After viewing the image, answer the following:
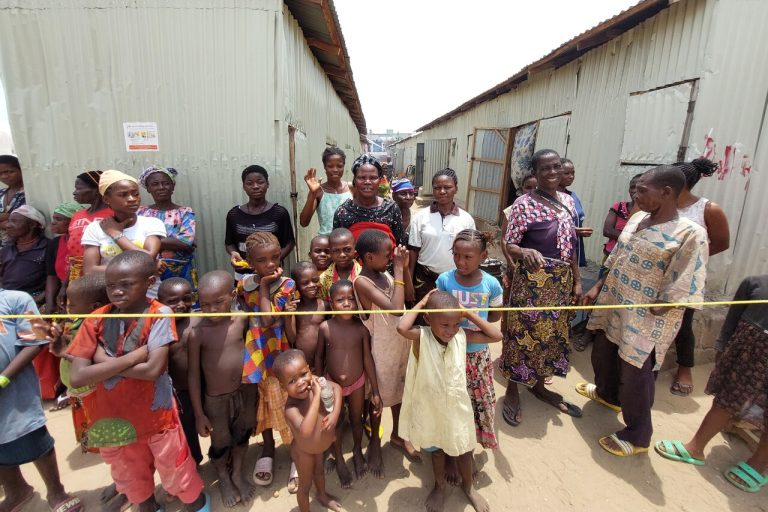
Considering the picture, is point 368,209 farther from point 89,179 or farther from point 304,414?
point 89,179

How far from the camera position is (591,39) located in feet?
17.2

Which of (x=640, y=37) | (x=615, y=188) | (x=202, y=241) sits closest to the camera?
(x=202, y=241)

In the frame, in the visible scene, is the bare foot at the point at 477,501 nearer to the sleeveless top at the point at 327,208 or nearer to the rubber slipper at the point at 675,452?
the rubber slipper at the point at 675,452

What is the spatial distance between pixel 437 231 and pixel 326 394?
1528 mm

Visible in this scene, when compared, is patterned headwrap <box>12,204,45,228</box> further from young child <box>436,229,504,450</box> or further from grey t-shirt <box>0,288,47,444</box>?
young child <box>436,229,504,450</box>

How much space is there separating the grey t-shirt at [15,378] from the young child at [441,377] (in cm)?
202

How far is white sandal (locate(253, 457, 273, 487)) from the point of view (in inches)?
93.0

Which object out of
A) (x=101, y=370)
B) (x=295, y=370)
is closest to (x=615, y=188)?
(x=295, y=370)

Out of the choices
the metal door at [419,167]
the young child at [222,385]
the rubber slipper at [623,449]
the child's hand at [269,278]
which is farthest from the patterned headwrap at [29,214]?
the metal door at [419,167]

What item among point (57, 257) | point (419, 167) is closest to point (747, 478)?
point (57, 257)

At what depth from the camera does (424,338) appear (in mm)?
Result: 2043

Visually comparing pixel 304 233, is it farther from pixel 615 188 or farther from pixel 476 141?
pixel 476 141

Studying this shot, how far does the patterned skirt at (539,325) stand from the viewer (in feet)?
9.15

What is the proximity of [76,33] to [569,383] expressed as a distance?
5.78 m
